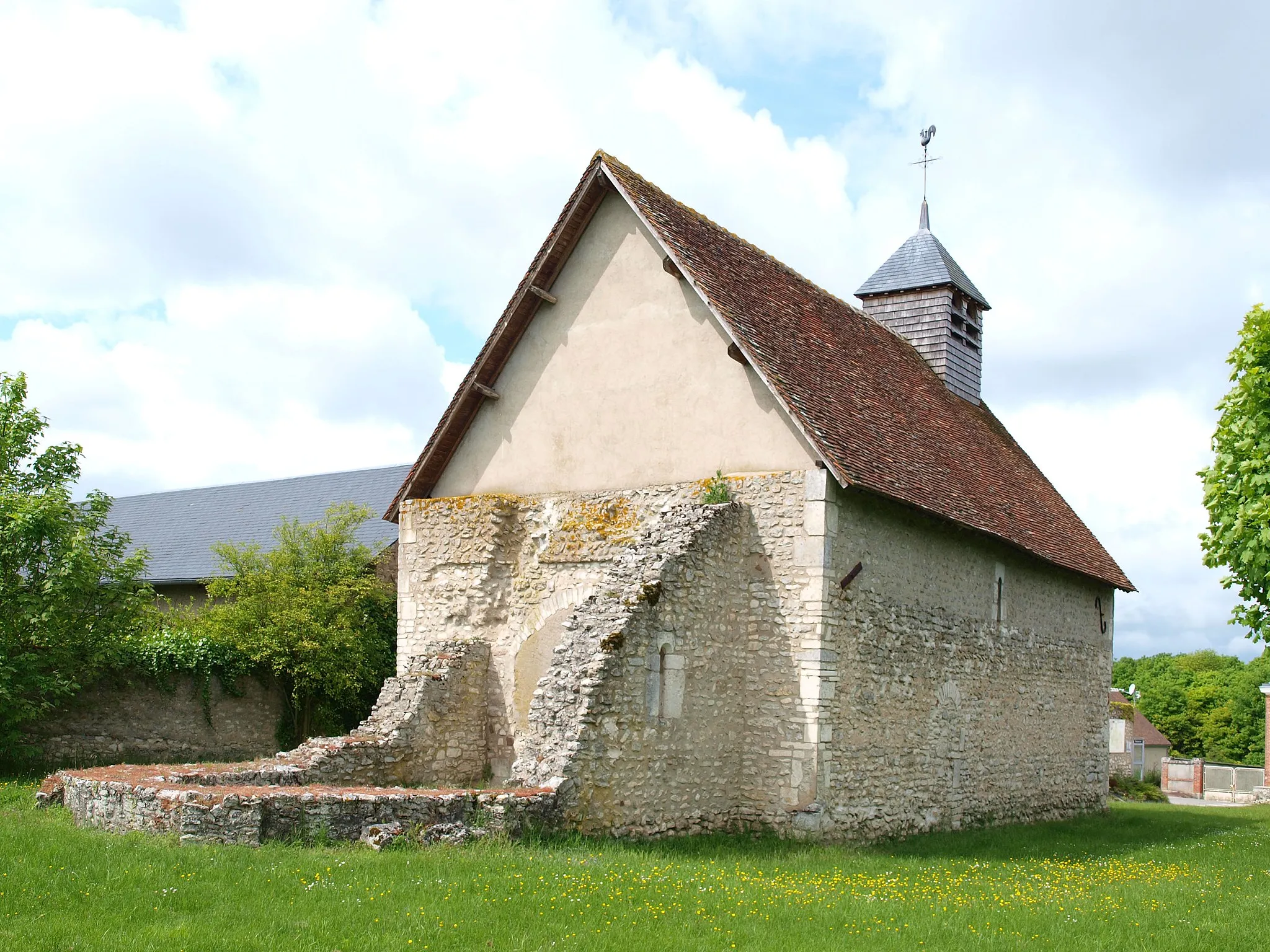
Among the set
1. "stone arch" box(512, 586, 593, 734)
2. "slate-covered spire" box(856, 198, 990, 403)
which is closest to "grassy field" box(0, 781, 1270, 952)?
"stone arch" box(512, 586, 593, 734)

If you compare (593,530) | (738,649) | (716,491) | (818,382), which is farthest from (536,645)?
(818,382)

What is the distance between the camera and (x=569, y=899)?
938cm

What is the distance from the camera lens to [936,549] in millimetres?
16953

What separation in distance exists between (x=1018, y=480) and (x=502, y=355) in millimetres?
10245

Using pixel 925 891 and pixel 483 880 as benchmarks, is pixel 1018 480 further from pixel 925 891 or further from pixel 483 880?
pixel 483 880

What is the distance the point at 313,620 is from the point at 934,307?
14498 mm

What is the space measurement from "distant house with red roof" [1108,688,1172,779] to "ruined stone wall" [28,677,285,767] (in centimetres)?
2142

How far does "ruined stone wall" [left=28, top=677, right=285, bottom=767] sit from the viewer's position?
2095cm

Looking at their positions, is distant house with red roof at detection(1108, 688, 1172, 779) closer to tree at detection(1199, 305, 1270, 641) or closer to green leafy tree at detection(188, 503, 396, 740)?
tree at detection(1199, 305, 1270, 641)

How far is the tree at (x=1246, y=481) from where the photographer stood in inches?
656

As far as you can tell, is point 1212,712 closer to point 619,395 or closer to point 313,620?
point 313,620

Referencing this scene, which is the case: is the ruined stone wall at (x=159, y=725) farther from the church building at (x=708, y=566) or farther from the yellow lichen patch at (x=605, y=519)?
the yellow lichen patch at (x=605, y=519)

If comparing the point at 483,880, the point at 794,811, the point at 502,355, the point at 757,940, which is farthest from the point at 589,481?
the point at 757,940

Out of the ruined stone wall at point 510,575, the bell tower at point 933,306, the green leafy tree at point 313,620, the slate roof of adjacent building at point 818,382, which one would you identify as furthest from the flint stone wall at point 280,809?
the bell tower at point 933,306
